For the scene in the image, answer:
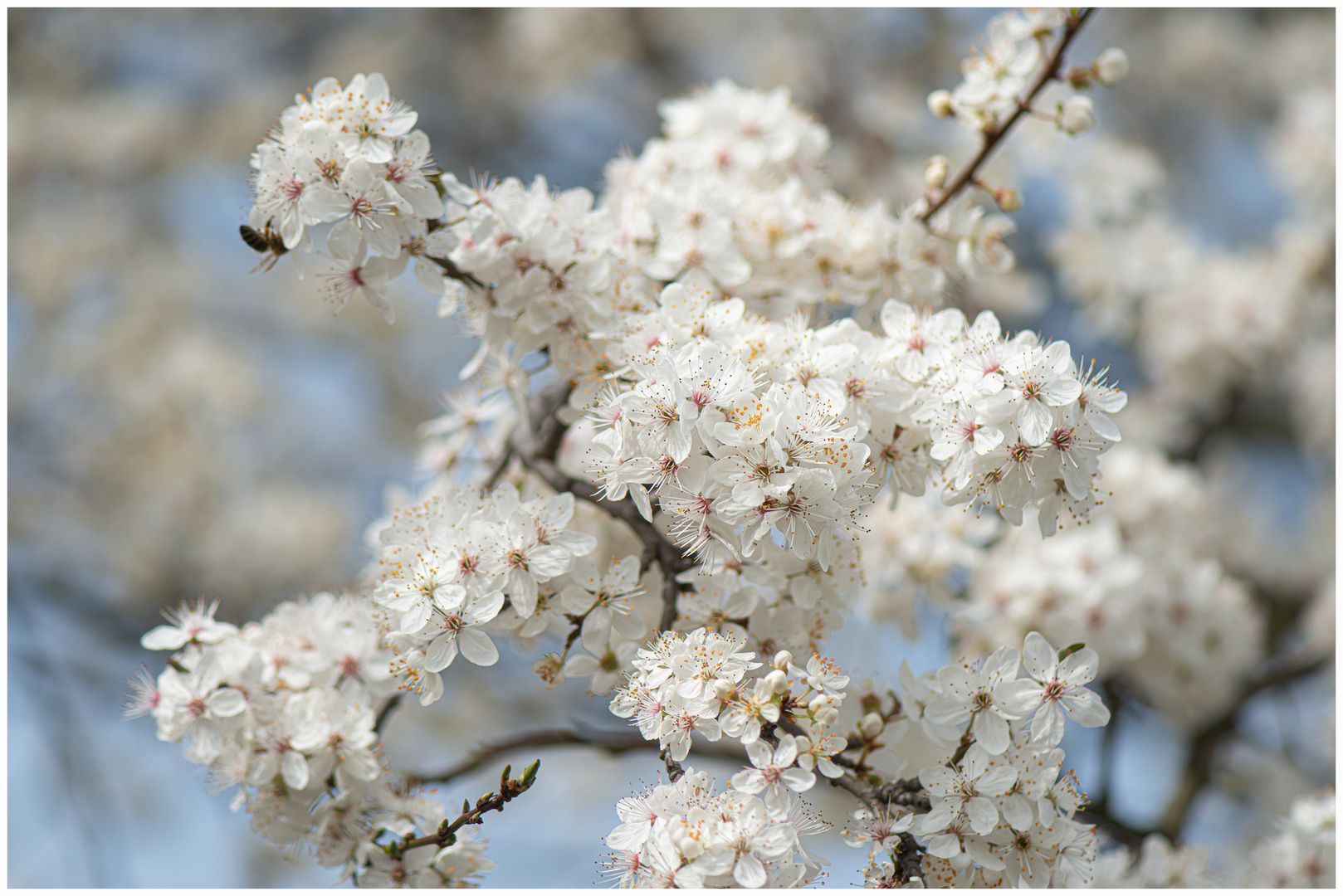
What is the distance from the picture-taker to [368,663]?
7.80 ft

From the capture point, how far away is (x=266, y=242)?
211 centimetres

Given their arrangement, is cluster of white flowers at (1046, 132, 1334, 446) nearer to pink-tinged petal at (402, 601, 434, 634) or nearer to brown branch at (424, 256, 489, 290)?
brown branch at (424, 256, 489, 290)

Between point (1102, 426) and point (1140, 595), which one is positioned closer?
point (1102, 426)

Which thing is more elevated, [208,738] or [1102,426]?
[208,738]

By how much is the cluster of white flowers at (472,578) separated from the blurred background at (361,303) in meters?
3.54

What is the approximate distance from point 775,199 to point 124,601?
542 cm

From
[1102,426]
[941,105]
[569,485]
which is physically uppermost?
[941,105]

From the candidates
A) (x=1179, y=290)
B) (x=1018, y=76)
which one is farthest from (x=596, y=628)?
(x=1179, y=290)

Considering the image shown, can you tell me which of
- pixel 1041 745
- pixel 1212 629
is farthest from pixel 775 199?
pixel 1212 629

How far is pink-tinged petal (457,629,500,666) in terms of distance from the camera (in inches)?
76.9

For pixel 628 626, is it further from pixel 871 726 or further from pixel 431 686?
→ pixel 871 726

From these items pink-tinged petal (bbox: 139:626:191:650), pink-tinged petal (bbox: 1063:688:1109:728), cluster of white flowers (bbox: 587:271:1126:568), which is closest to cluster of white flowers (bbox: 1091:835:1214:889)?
pink-tinged petal (bbox: 1063:688:1109:728)

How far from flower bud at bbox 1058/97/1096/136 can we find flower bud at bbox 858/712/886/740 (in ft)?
5.02

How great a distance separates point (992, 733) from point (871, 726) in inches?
9.0
